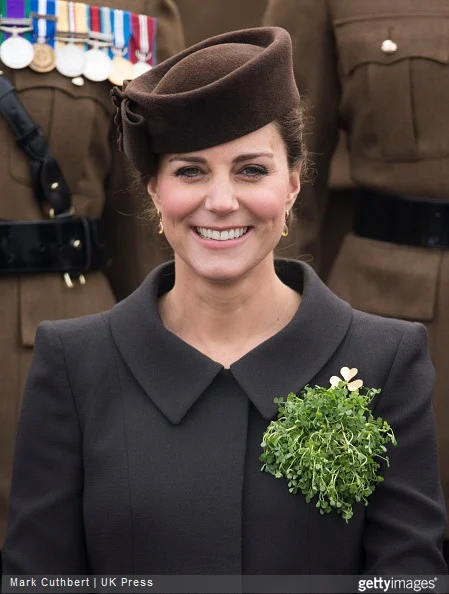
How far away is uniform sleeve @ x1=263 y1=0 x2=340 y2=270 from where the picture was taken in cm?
337

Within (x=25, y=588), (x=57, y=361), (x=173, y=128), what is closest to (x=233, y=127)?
(x=173, y=128)

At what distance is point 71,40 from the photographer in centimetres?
324

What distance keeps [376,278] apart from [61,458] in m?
1.28

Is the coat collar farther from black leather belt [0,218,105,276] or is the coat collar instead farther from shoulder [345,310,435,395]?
black leather belt [0,218,105,276]

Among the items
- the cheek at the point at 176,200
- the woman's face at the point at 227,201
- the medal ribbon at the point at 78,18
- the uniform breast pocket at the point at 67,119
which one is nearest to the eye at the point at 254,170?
the woman's face at the point at 227,201

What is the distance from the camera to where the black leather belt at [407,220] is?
3244 millimetres

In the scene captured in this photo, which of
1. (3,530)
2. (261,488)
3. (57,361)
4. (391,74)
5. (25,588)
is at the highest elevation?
(391,74)

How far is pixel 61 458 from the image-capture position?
233 centimetres

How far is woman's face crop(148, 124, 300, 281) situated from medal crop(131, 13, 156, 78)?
1.03m

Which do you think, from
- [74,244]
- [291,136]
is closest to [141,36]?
[74,244]

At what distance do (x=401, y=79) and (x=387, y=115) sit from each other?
0.30ft

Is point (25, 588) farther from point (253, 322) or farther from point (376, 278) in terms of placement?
point (376, 278)

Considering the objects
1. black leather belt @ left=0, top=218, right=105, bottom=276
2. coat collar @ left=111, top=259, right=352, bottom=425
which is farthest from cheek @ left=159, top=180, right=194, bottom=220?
black leather belt @ left=0, top=218, right=105, bottom=276

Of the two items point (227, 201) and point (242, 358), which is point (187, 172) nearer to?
point (227, 201)
